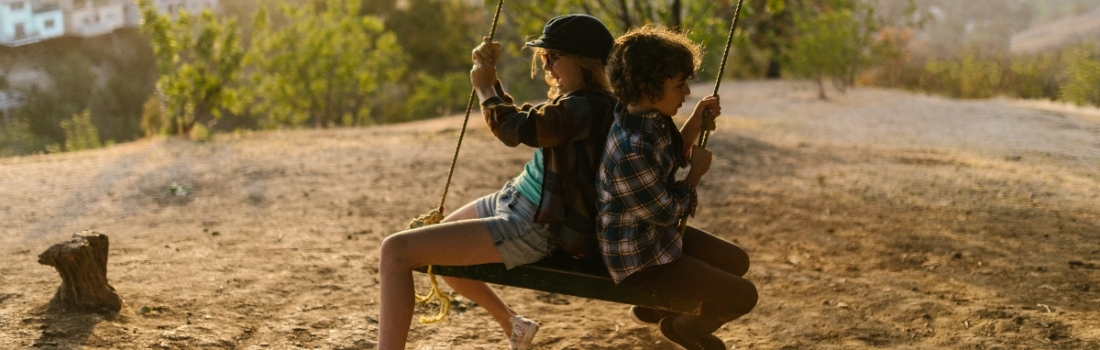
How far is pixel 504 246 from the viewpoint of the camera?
246cm

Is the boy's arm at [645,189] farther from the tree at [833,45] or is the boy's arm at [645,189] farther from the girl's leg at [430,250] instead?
the tree at [833,45]

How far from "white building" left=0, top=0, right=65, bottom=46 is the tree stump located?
30.9 m

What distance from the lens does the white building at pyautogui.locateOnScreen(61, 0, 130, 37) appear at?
111ft

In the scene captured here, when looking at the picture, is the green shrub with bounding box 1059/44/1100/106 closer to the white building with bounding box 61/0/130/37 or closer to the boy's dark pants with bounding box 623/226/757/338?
the boy's dark pants with bounding box 623/226/757/338

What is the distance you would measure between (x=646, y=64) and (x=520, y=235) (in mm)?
607

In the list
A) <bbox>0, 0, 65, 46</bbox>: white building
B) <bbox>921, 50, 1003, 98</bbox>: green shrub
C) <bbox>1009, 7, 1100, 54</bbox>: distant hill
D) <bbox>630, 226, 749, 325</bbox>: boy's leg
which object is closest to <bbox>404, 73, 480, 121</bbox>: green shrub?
<bbox>921, 50, 1003, 98</bbox>: green shrub

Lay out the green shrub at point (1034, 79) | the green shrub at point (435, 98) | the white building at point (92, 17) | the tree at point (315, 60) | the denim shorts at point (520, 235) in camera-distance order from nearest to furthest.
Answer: the denim shorts at point (520, 235)
the green shrub at point (1034, 79)
the tree at point (315, 60)
the green shrub at point (435, 98)
the white building at point (92, 17)

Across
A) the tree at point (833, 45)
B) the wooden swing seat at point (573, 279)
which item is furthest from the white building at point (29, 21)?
the wooden swing seat at point (573, 279)

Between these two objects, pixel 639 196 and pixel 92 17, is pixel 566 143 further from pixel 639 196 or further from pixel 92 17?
pixel 92 17

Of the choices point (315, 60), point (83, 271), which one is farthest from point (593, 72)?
point (315, 60)

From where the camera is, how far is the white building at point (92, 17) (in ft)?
111

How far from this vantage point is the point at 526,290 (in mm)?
4168

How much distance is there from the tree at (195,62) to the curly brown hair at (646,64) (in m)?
9.12

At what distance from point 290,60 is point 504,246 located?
1466 centimetres
